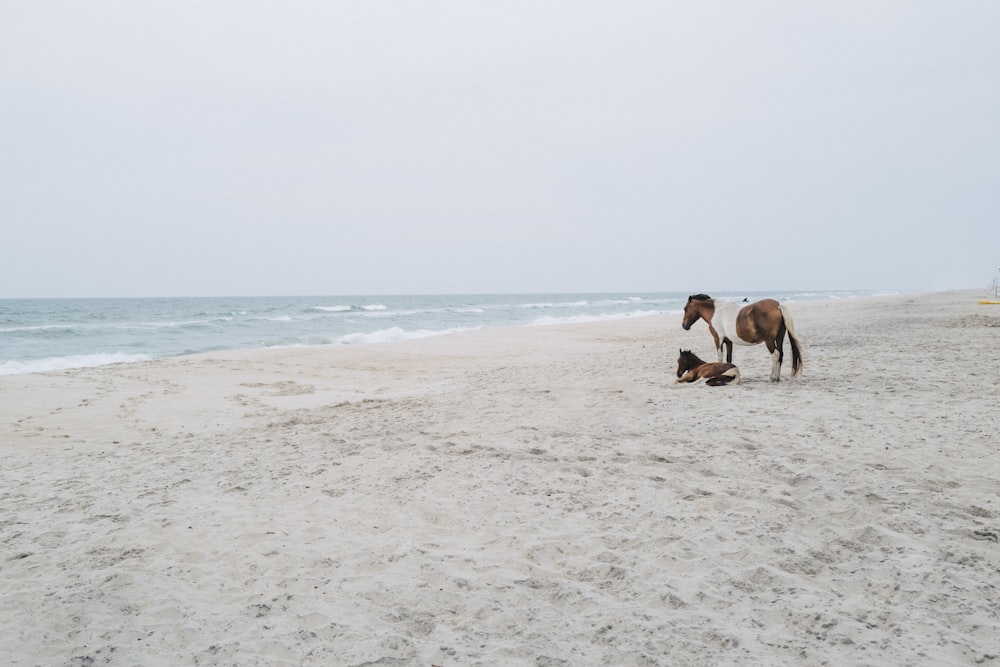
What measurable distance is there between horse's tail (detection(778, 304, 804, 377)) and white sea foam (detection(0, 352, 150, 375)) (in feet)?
55.6

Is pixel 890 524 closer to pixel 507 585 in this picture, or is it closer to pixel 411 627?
pixel 507 585

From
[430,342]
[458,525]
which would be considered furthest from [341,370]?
[458,525]

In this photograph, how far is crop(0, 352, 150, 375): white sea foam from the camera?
16844 mm

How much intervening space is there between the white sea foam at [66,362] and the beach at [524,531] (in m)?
9.50

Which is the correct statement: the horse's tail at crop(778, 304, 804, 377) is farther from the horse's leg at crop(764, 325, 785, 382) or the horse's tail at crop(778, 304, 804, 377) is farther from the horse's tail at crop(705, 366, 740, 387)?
the horse's tail at crop(705, 366, 740, 387)

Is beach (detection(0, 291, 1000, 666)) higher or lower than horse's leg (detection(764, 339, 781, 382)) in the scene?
lower

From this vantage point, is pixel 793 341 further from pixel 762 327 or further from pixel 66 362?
pixel 66 362

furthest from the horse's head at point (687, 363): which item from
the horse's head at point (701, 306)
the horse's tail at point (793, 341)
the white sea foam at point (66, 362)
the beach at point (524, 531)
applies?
the white sea foam at point (66, 362)

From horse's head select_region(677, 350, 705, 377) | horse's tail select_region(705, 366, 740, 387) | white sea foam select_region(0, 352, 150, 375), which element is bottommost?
white sea foam select_region(0, 352, 150, 375)

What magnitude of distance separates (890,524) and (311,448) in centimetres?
548

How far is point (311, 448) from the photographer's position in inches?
268

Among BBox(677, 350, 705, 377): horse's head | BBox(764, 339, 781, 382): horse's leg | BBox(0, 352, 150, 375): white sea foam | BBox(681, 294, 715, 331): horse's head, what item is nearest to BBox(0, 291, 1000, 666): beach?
BBox(764, 339, 781, 382): horse's leg

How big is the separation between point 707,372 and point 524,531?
6152mm

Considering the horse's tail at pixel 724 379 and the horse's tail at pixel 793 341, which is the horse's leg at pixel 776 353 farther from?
the horse's tail at pixel 724 379
